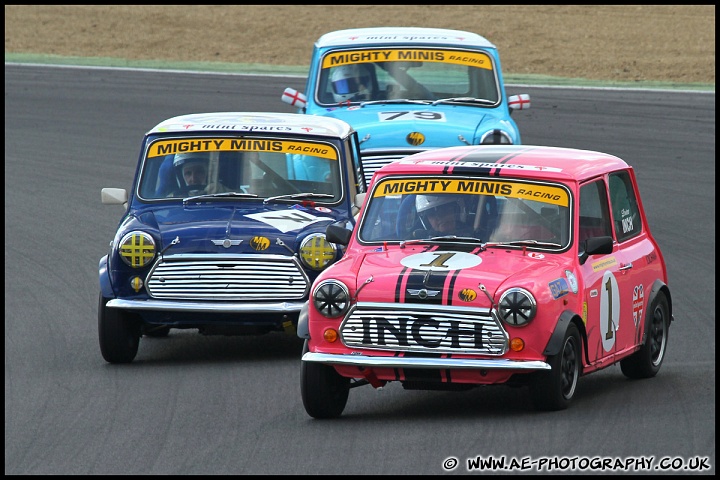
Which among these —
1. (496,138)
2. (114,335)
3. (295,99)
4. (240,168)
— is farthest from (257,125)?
(295,99)

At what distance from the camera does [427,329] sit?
857 centimetres

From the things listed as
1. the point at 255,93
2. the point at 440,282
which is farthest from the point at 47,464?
the point at 255,93

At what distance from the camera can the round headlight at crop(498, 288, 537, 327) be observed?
851 cm

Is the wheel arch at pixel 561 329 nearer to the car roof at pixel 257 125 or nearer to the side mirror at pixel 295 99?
the car roof at pixel 257 125

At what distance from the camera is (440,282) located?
339 inches

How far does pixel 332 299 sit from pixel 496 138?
6.39 meters

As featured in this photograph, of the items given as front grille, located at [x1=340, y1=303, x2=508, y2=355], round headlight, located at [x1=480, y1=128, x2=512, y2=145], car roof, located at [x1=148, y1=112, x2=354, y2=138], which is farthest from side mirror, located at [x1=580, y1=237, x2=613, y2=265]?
round headlight, located at [x1=480, y1=128, x2=512, y2=145]

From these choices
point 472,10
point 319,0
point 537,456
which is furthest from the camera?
point 319,0

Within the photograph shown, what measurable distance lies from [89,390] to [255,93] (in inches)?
669

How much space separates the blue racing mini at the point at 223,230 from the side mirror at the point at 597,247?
7.39ft

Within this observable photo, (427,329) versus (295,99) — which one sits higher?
(295,99)

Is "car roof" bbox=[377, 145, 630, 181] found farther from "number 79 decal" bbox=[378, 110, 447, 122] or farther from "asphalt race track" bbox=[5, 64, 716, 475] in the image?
"number 79 decal" bbox=[378, 110, 447, 122]

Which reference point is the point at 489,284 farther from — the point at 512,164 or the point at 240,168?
the point at 240,168

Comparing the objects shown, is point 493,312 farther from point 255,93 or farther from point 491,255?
point 255,93
